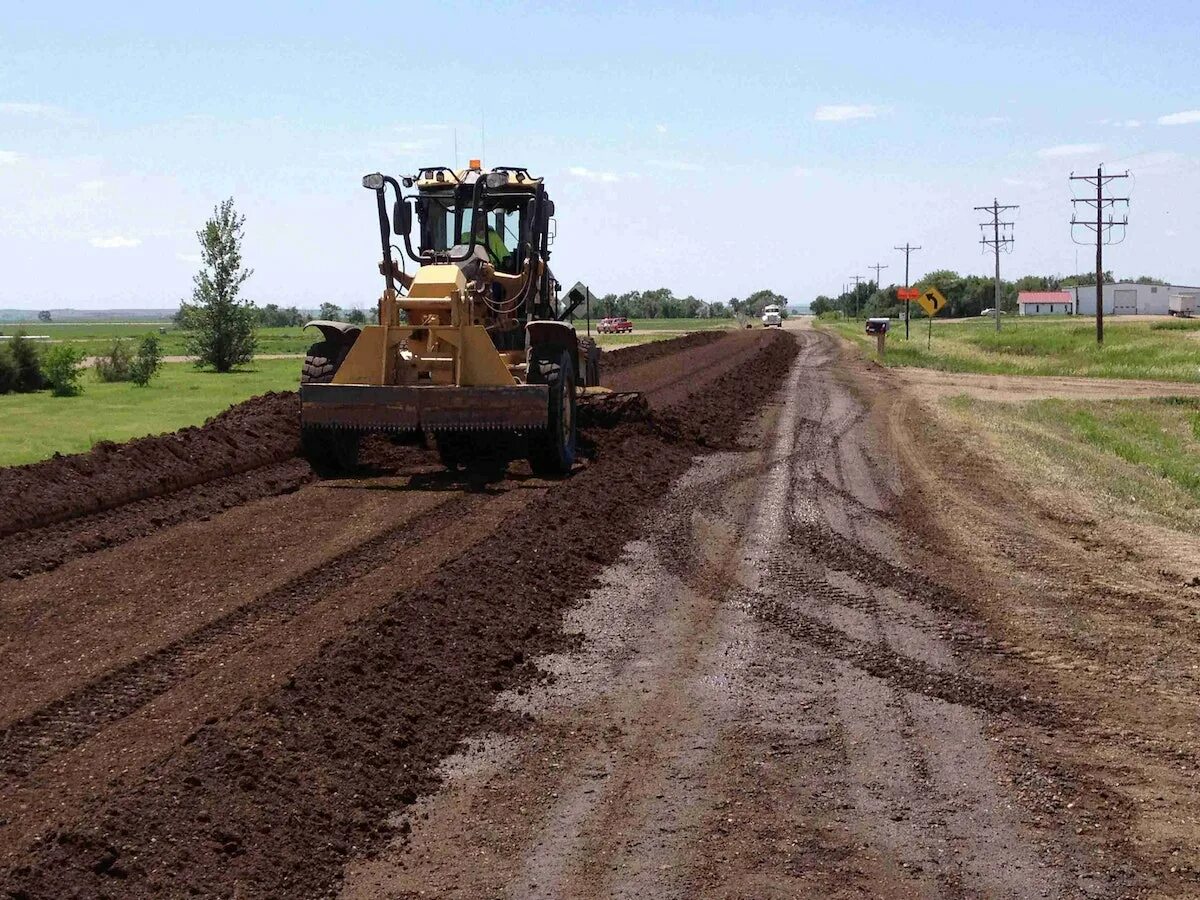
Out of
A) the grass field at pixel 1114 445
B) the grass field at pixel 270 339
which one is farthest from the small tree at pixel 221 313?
the grass field at pixel 1114 445

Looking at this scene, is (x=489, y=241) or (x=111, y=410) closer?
(x=489, y=241)

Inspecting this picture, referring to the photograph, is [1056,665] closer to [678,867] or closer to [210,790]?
[678,867]

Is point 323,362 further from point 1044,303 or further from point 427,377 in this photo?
point 1044,303

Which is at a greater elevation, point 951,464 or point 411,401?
point 411,401

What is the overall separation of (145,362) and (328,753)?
2944 cm

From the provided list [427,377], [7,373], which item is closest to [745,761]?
[427,377]

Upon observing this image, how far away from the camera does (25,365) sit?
101 ft

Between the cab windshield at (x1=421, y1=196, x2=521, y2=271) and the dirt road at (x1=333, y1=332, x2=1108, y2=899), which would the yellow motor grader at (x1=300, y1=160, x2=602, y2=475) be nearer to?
the cab windshield at (x1=421, y1=196, x2=521, y2=271)

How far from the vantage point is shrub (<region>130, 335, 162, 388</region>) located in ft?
109

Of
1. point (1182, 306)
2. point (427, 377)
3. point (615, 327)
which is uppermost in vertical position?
point (1182, 306)

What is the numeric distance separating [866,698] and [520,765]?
2.10 m

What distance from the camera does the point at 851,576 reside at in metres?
10.4

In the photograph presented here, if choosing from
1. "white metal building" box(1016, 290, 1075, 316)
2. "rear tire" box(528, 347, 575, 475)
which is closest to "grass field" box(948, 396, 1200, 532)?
"rear tire" box(528, 347, 575, 475)

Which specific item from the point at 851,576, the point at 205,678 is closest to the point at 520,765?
the point at 205,678
